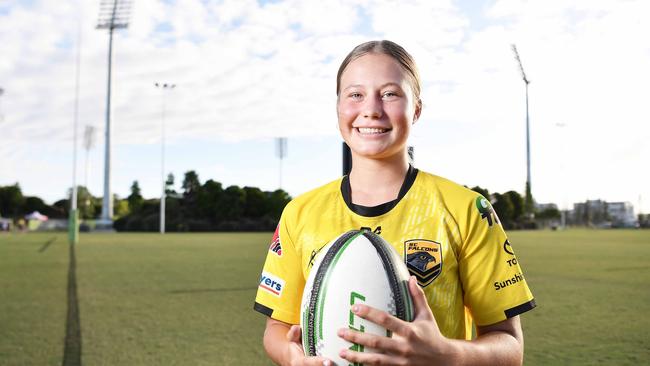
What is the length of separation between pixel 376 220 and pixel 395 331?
1.77 feet

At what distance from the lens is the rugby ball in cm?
173

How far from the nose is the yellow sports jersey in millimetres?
292

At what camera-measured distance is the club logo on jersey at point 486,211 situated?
6.55 feet

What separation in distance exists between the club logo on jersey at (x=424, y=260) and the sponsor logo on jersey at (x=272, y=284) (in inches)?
19.6

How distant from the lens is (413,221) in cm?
200

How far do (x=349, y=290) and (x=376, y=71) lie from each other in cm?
69

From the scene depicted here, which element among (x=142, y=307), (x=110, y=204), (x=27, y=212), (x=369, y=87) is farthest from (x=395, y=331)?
(x=27, y=212)

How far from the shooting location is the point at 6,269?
14.1m

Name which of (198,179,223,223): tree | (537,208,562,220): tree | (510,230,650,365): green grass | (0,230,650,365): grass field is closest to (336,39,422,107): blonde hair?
(0,230,650,365): grass field

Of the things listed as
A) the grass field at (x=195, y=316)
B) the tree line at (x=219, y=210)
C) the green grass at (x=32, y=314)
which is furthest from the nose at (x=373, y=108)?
the tree line at (x=219, y=210)

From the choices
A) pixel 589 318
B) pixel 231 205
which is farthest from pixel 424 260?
pixel 231 205

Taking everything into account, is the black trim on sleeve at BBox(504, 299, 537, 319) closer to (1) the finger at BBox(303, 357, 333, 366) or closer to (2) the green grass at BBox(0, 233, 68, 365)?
(1) the finger at BBox(303, 357, 333, 366)

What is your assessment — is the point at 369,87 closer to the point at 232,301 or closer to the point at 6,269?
the point at 232,301

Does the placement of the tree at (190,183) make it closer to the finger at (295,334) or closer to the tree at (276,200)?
the tree at (276,200)
